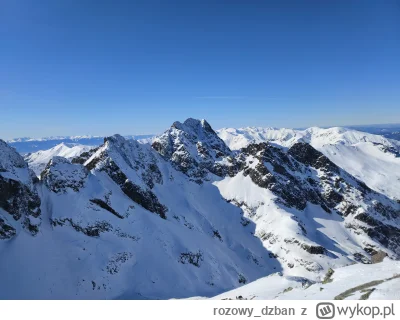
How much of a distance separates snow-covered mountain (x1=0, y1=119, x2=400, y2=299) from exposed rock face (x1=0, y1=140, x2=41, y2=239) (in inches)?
10.2

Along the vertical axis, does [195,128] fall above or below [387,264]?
above

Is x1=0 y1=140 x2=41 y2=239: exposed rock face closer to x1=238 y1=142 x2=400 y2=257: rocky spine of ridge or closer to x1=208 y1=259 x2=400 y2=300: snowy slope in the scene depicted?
x1=208 y1=259 x2=400 y2=300: snowy slope

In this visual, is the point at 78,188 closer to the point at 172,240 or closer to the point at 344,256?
the point at 172,240

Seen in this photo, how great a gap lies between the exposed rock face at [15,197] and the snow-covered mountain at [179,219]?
26 centimetres

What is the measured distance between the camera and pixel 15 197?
6231 centimetres

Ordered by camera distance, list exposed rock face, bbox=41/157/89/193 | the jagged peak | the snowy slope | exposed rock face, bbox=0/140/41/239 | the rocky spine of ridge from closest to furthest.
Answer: the snowy slope → exposed rock face, bbox=0/140/41/239 → the jagged peak → exposed rock face, bbox=41/157/89/193 → the rocky spine of ridge

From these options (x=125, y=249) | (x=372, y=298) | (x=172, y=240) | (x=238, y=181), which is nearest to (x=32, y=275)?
(x=125, y=249)

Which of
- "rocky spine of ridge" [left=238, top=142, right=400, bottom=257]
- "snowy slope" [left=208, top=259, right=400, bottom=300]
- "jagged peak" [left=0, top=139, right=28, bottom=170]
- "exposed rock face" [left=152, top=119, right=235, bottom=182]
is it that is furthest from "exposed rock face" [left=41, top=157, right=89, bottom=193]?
"rocky spine of ridge" [left=238, top=142, right=400, bottom=257]

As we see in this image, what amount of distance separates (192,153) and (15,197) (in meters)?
111

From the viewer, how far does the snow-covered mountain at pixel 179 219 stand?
61.1m

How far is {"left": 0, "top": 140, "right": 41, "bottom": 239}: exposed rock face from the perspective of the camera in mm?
59219

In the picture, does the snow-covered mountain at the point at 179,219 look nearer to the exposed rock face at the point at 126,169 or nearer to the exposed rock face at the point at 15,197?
the exposed rock face at the point at 15,197
